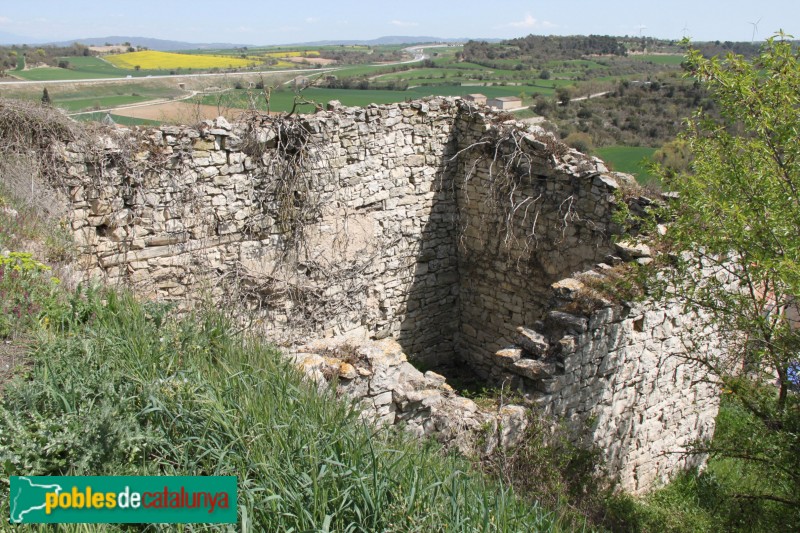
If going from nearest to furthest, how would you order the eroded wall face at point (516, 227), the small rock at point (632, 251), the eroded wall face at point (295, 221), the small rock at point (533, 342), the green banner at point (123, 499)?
the green banner at point (123, 499) < the small rock at point (533, 342) < the eroded wall face at point (295, 221) < the small rock at point (632, 251) < the eroded wall face at point (516, 227)

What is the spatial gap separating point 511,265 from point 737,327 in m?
3.62

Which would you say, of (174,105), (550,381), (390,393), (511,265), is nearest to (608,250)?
(511,265)

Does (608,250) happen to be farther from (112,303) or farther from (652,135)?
(652,135)

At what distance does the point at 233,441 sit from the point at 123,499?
1.68ft

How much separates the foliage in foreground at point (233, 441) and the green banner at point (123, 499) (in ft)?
0.29

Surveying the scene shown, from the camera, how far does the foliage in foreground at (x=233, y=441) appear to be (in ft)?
9.18

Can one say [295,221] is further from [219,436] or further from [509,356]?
[219,436]

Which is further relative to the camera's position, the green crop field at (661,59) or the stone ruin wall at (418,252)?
the green crop field at (661,59)

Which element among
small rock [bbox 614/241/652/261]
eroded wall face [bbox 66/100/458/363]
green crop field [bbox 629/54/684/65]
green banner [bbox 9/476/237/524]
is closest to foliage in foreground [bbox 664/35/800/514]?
small rock [bbox 614/241/652/261]

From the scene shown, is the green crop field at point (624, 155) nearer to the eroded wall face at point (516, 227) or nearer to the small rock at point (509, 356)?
the eroded wall face at point (516, 227)

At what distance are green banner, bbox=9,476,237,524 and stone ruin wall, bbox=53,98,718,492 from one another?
224 cm

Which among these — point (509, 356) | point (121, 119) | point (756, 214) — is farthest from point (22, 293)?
point (756, 214)

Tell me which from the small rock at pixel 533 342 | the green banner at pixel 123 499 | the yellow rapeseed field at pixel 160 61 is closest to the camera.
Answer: the green banner at pixel 123 499

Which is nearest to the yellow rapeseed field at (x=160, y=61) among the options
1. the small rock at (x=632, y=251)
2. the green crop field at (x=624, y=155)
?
the green crop field at (x=624, y=155)
